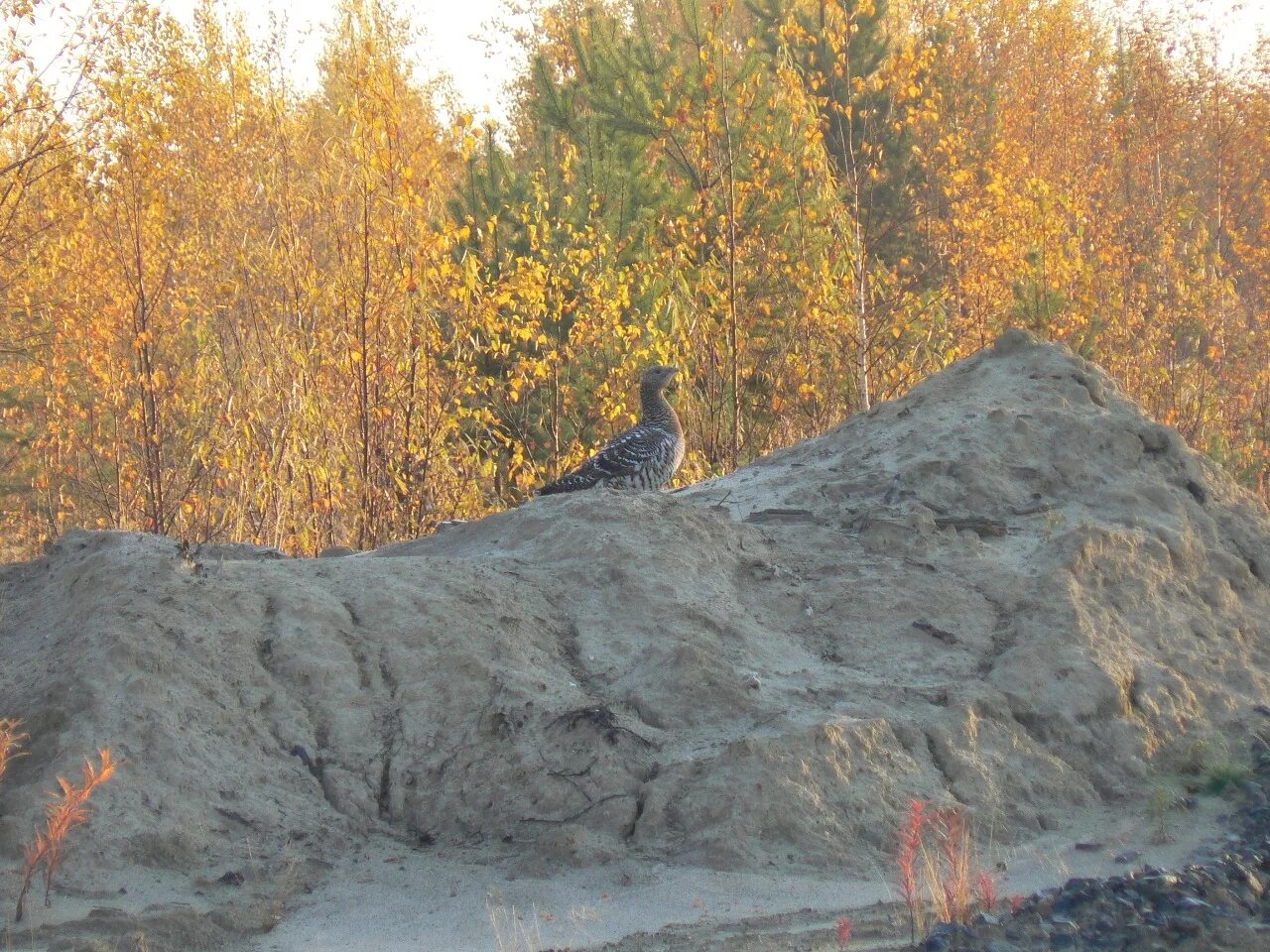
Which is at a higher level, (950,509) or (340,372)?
(340,372)

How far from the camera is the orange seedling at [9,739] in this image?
4.24m

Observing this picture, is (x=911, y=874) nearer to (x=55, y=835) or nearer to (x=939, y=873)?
(x=939, y=873)

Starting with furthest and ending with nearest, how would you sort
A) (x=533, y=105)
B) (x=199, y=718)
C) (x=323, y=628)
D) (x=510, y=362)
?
(x=533, y=105), (x=510, y=362), (x=323, y=628), (x=199, y=718)

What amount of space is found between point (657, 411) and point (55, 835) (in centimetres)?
664

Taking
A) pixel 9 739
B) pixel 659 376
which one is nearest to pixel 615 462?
pixel 659 376

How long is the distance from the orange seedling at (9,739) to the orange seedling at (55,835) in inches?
8.9

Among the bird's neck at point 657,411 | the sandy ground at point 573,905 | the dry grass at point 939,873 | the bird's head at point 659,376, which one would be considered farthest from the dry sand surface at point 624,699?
the bird's head at point 659,376

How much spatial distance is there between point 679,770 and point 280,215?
24.2ft

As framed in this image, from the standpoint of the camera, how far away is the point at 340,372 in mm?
10367

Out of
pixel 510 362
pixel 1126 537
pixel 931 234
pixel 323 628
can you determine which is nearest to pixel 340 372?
pixel 510 362

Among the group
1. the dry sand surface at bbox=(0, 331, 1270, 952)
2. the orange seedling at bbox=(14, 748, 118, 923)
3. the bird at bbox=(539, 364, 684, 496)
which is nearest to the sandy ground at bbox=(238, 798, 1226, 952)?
the dry sand surface at bbox=(0, 331, 1270, 952)

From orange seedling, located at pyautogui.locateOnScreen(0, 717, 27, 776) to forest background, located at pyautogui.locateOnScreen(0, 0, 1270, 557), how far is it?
521 cm

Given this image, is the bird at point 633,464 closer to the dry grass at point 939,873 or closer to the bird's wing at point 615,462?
the bird's wing at point 615,462

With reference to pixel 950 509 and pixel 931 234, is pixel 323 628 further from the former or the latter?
pixel 931 234
